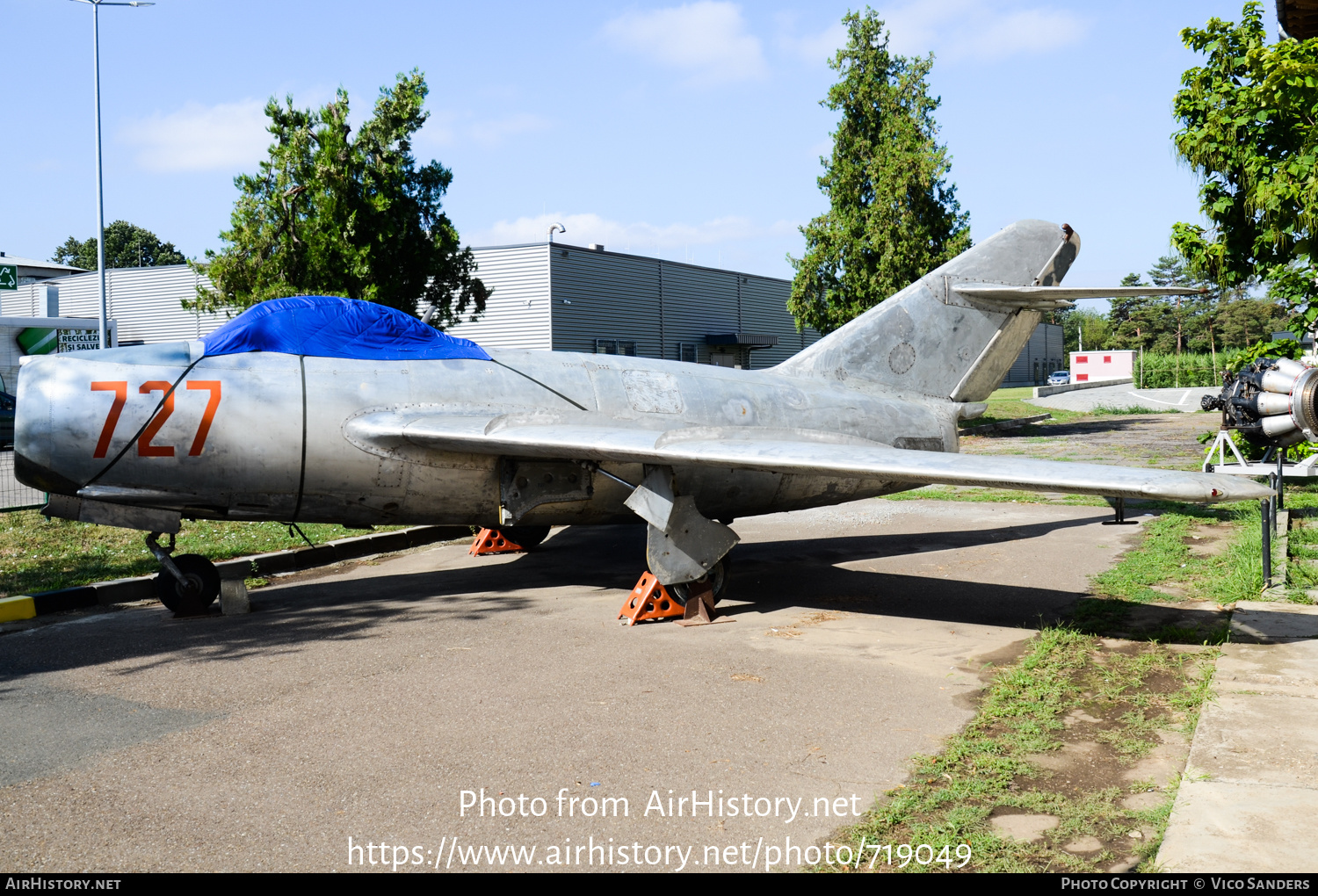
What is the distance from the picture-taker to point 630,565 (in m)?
11.6

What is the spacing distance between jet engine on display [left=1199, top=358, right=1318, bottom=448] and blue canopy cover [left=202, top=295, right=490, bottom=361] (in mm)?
11360

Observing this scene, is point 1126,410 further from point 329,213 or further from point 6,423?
point 6,423

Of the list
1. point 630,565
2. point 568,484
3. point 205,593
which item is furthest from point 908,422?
point 205,593

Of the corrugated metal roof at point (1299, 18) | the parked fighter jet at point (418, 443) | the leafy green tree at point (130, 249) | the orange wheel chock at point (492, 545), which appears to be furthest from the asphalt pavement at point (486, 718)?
the leafy green tree at point (130, 249)

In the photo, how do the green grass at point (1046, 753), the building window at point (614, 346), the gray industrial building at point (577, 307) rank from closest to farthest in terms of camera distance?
the green grass at point (1046, 753) → the gray industrial building at point (577, 307) → the building window at point (614, 346)

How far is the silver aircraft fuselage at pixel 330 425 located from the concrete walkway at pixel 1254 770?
509cm

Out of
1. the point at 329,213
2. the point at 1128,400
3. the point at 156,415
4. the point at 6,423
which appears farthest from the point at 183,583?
the point at 1128,400

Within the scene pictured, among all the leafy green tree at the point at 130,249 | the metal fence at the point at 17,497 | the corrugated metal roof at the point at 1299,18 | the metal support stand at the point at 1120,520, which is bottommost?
the metal support stand at the point at 1120,520

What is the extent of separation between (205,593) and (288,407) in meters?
2.17

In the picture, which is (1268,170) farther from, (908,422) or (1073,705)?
(1073,705)

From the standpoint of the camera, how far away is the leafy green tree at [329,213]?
61.4 feet

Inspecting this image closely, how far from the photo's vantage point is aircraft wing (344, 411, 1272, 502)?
6.68 metres

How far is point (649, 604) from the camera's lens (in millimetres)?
8680

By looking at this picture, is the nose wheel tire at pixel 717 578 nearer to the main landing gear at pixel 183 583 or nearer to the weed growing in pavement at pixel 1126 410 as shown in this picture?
the main landing gear at pixel 183 583
